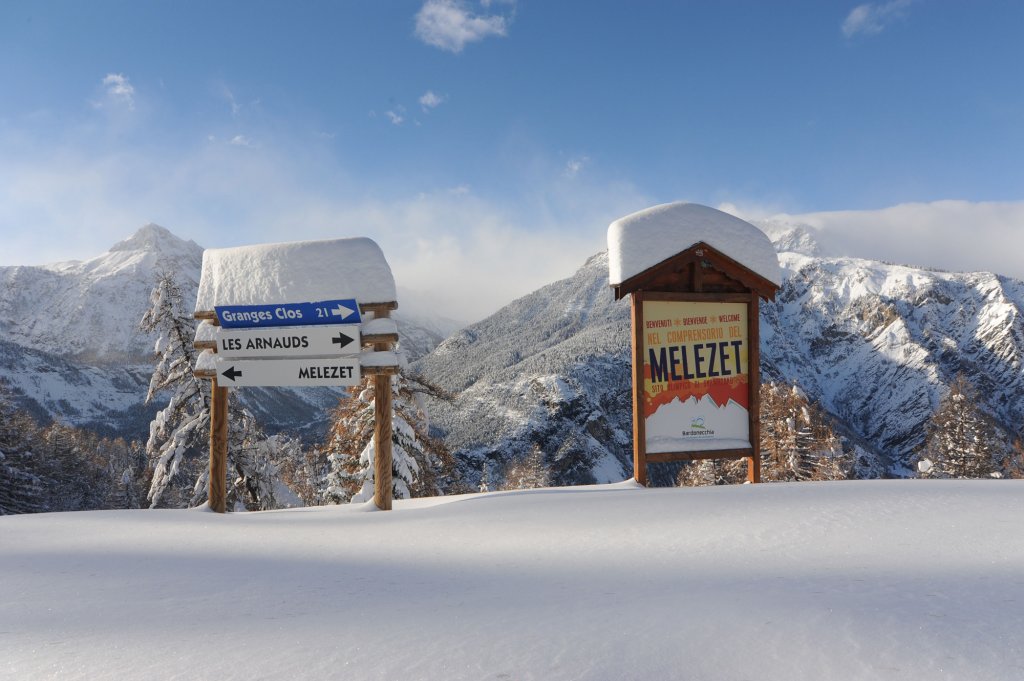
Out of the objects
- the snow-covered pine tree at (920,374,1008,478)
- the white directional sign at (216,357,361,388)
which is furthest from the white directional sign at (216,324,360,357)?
the snow-covered pine tree at (920,374,1008,478)

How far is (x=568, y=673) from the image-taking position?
235 centimetres

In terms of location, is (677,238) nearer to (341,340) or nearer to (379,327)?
(379,327)

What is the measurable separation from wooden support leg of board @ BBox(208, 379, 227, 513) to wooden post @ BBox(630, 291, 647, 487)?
6223mm

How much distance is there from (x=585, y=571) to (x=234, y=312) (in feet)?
24.0

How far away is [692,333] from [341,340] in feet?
16.9

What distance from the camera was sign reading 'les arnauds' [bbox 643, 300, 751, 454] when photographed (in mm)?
9258

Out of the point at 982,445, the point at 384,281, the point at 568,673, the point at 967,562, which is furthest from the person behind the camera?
the point at 982,445

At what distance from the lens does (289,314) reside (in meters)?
9.27

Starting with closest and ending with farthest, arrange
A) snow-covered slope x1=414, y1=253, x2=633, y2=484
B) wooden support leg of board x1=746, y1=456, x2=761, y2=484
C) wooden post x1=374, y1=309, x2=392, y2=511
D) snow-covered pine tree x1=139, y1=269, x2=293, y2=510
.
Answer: wooden post x1=374, y1=309, x2=392, y2=511, wooden support leg of board x1=746, y1=456, x2=761, y2=484, snow-covered pine tree x1=139, y1=269, x2=293, y2=510, snow-covered slope x1=414, y1=253, x2=633, y2=484

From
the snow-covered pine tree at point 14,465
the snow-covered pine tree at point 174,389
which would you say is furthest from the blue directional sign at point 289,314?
the snow-covered pine tree at point 14,465

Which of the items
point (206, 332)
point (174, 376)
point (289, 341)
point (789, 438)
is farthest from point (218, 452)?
point (789, 438)

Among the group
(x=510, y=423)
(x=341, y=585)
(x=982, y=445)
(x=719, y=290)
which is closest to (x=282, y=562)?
(x=341, y=585)

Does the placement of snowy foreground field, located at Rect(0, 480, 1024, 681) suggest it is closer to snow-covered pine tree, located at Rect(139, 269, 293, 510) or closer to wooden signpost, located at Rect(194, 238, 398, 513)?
wooden signpost, located at Rect(194, 238, 398, 513)

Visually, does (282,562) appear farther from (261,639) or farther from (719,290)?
(719,290)
